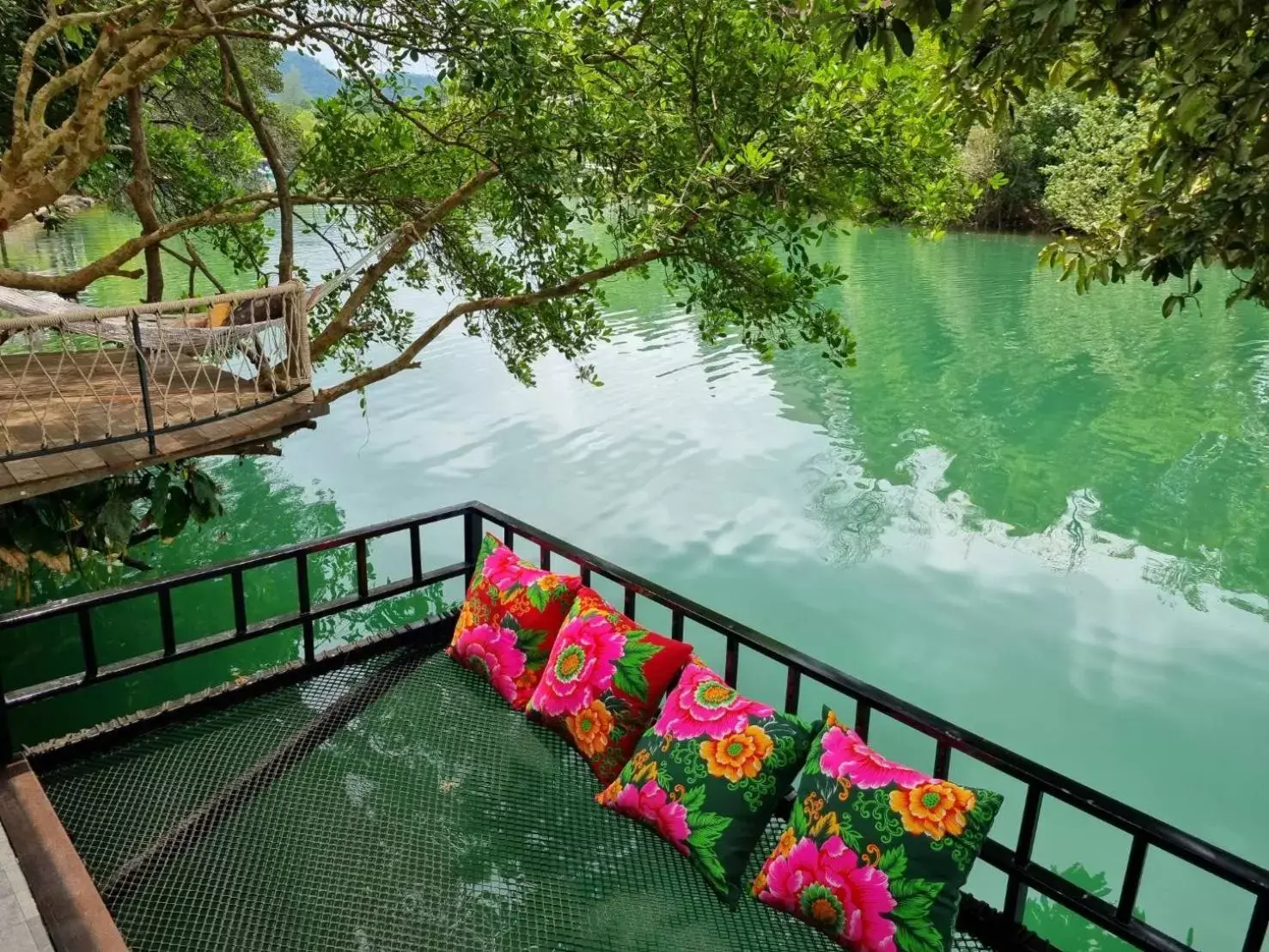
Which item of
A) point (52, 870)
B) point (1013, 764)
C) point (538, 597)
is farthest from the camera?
point (538, 597)

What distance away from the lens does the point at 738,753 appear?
1.63m

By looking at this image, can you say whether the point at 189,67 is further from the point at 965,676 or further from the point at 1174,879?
the point at 1174,879

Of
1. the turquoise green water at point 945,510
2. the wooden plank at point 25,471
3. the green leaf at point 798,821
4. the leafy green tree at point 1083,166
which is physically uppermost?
the leafy green tree at point 1083,166

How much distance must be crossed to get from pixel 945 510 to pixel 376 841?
290 inches

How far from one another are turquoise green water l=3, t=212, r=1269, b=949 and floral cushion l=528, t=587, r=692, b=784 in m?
2.91

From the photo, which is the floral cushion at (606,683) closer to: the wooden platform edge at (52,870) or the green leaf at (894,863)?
the green leaf at (894,863)

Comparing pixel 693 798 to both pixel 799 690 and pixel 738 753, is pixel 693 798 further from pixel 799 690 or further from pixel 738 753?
pixel 799 690

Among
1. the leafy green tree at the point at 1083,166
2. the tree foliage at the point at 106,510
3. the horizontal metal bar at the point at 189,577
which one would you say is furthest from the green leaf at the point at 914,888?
the leafy green tree at the point at 1083,166

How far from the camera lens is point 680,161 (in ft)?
11.9

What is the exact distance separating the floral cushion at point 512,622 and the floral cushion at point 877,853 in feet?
2.58

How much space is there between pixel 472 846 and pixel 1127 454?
967cm

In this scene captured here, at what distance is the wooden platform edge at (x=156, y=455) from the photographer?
2.17 m

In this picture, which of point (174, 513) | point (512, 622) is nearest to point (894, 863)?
point (512, 622)

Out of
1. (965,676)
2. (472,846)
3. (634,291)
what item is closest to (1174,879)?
(965,676)
